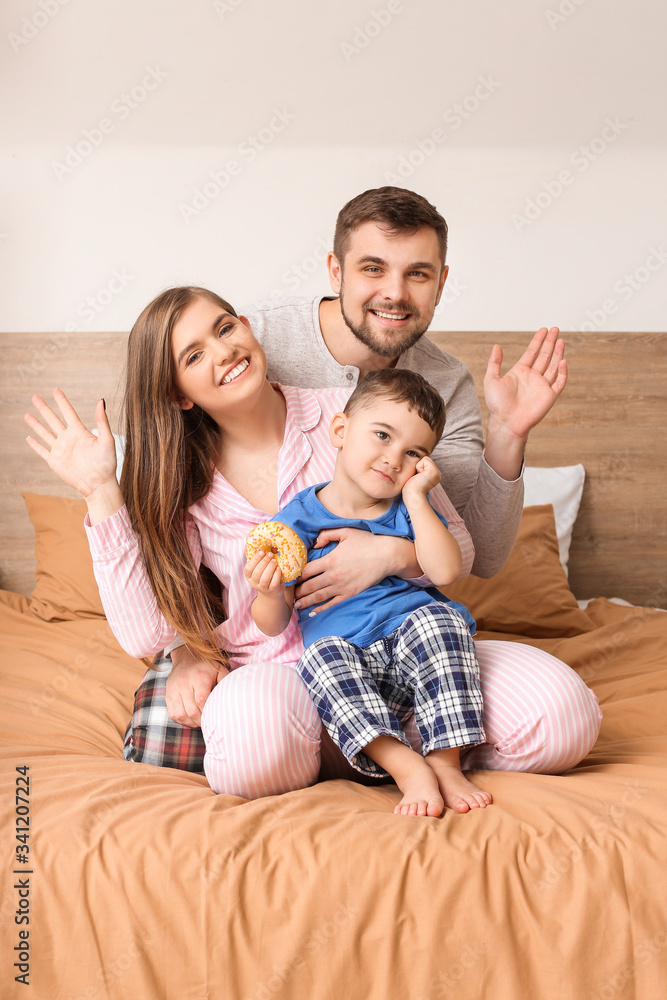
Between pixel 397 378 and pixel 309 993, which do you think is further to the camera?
pixel 397 378

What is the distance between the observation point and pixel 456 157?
272cm

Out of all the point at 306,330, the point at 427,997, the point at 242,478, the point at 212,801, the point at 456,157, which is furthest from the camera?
the point at 456,157

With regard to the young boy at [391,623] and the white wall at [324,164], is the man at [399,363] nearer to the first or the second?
the young boy at [391,623]

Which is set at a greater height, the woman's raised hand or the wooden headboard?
the wooden headboard

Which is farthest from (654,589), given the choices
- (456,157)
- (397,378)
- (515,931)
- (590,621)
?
(515,931)

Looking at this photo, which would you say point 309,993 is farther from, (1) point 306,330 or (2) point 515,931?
(1) point 306,330

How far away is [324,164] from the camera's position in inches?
106

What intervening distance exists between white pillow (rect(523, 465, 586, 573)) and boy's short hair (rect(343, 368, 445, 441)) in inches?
53.0

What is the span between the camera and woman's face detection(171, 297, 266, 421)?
137cm

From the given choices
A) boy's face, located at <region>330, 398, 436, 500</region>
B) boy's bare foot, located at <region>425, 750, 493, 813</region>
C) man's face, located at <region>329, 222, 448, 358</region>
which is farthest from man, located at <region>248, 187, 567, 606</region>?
boy's bare foot, located at <region>425, 750, 493, 813</region>

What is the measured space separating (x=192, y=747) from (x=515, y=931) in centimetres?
66

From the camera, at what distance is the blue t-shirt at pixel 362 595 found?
4.15ft

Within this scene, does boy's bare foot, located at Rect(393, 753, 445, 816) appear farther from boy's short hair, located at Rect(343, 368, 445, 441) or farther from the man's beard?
the man's beard

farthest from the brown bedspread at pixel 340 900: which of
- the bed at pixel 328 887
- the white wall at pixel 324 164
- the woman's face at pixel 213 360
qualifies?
the white wall at pixel 324 164
